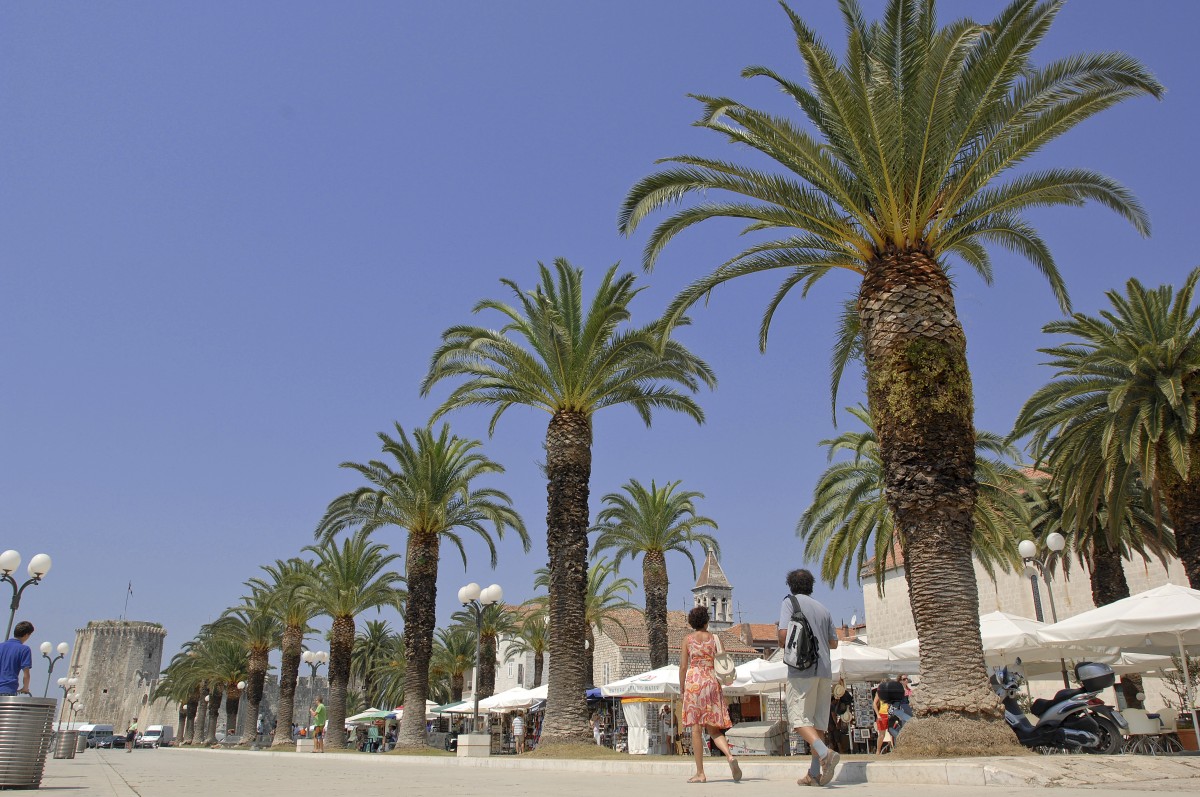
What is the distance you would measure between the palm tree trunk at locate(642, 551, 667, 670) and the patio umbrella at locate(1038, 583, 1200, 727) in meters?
19.8

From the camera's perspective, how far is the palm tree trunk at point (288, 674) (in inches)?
1660

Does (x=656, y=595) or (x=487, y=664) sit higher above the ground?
(x=656, y=595)

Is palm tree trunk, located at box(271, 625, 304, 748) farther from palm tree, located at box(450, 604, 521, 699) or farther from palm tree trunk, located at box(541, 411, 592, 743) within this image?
→ palm tree trunk, located at box(541, 411, 592, 743)

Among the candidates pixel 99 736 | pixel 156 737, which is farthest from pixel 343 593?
pixel 156 737

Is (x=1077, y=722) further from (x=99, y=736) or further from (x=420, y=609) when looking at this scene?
(x=99, y=736)

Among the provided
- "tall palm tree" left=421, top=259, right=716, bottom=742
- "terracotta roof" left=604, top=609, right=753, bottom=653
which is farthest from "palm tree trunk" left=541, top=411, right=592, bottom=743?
"terracotta roof" left=604, top=609, right=753, bottom=653

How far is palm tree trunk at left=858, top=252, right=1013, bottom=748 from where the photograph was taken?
10.1 m

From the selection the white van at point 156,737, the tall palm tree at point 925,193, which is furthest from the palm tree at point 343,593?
the white van at point 156,737

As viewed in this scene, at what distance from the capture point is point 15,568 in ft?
59.0

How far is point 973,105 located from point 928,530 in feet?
18.8

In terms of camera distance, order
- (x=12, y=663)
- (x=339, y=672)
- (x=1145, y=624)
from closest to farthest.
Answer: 1. (x=12, y=663)
2. (x=1145, y=624)
3. (x=339, y=672)

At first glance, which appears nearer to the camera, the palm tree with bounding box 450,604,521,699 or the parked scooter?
the parked scooter

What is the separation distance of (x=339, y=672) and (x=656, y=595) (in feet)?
45.0

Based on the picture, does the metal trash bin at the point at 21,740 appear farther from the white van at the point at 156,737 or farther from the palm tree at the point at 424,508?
the white van at the point at 156,737
